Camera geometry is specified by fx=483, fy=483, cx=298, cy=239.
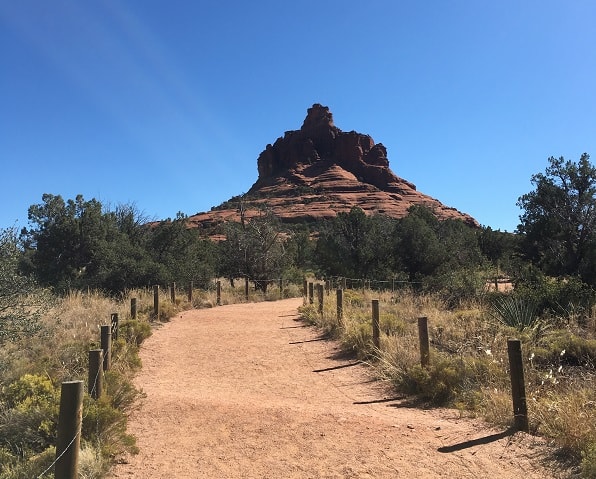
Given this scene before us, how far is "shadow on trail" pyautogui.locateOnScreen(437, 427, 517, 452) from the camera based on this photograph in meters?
5.00

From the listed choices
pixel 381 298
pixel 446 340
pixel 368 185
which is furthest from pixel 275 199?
pixel 446 340

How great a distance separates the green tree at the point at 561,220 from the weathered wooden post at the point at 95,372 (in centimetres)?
1827

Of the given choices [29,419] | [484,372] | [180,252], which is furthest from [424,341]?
[180,252]

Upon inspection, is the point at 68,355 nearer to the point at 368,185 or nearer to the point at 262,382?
the point at 262,382

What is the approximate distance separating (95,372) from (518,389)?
16.0 feet

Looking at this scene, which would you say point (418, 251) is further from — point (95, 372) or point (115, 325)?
point (95, 372)

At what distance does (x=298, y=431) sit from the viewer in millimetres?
5715

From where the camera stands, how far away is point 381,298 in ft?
61.2

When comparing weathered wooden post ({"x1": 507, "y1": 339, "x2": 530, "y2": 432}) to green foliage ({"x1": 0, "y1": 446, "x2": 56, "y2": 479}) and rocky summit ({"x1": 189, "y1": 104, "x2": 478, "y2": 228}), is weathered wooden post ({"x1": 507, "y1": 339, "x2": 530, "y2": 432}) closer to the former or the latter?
green foliage ({"x1": 0, "y1": 446, "x2": 56, "y2": 479})

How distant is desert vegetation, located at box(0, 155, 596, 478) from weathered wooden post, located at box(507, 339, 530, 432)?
5.8 inches

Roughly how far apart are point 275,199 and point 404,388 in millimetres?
112378

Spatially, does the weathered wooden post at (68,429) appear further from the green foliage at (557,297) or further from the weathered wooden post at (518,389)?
the green foliage at (557,297)

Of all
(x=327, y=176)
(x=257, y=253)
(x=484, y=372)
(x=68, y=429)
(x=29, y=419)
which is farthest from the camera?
(x=327, y=176)

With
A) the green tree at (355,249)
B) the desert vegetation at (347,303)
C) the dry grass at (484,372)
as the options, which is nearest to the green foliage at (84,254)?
the desert vegetation at (347,303)
